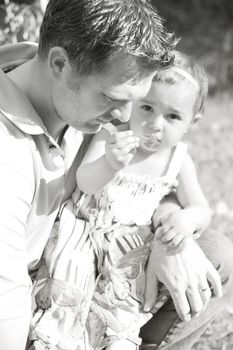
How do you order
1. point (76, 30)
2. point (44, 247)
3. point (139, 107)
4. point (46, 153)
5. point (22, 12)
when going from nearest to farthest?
point (76, 30) → point (46, 153) → point (44, 247) → point (139, 107) → point (22, 12)

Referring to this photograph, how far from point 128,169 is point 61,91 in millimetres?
645

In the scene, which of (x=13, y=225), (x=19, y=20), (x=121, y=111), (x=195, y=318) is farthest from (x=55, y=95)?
(x=19, y=20)

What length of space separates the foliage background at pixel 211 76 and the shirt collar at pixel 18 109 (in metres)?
1.11

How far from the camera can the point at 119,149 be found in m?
2.49

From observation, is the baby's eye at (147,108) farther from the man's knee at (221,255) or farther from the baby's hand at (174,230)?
the man's knee at (221,255)

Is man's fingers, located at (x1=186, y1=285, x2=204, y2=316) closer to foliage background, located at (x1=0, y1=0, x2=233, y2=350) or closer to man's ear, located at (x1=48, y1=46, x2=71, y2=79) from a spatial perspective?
foliage background, located at (x1=0, y1=0, x2=233, y2=350)

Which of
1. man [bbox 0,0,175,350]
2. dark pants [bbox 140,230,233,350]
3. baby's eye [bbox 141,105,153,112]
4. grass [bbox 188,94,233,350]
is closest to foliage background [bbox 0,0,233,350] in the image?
grass [bbox 188,94,233,350]

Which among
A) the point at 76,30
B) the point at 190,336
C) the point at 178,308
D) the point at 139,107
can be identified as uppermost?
the point at 76,30

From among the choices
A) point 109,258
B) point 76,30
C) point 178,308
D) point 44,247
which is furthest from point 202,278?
point 76,30

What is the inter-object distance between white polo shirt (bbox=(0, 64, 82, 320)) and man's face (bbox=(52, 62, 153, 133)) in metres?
0.10

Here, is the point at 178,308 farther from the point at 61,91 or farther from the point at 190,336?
the point at 61,91

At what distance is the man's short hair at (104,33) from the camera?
7.47 feet

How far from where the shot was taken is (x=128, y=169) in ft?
9.71

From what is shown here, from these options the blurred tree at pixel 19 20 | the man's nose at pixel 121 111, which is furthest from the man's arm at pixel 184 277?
the blurred tree at pixel 19 20
